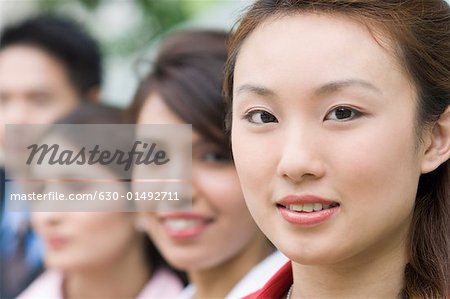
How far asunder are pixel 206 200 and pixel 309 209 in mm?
939

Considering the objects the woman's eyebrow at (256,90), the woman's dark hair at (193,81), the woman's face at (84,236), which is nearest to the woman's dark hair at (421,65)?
the woman's eyebrow at (256,90)

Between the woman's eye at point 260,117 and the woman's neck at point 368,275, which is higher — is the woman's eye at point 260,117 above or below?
above

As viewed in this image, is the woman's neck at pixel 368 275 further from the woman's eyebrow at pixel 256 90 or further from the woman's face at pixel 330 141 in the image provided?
the woman's eyebrow at pixel 256 90

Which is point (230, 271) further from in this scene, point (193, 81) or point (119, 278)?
point (119, 278)

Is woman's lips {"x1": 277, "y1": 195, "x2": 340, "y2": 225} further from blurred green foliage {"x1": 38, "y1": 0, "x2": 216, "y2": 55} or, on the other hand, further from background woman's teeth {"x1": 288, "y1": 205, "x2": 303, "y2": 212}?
blurred green foliage {"x1": 38, "y1": 0, "x2": 216, "y2": 55}

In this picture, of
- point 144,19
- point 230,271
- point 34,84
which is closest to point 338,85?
point 230,271

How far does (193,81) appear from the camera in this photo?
254 centimetres

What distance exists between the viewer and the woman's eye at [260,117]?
5.26 feet

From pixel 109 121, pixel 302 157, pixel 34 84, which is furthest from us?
pixel 34 84

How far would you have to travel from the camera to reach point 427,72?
163 centimetres

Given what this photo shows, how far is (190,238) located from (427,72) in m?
1.10

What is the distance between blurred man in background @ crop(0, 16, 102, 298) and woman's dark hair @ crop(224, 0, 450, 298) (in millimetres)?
2205

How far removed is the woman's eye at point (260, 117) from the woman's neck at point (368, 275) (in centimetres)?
32

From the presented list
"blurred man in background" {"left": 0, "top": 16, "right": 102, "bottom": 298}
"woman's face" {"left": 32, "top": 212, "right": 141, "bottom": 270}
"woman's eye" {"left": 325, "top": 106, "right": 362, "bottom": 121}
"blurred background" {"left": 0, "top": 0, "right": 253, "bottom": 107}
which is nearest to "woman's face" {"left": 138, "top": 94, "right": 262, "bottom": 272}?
"woman's face" {"left": 32, "top": 212, "right": 141, "bottom": 270}
